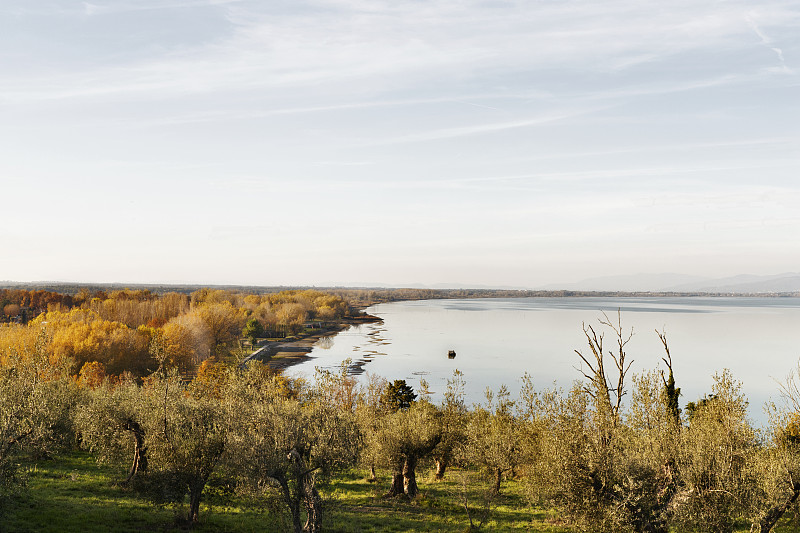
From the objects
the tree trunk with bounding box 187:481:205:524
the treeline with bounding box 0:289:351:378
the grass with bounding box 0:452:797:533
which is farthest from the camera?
the treeline with bounding box 0:289:351:378

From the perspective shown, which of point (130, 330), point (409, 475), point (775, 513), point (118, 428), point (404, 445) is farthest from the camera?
point (130, 330)

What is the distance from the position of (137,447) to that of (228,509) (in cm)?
662

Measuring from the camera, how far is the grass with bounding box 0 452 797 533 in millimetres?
25859

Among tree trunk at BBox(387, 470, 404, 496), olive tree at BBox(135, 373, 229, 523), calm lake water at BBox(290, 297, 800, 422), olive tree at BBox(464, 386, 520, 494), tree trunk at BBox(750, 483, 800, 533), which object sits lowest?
calm lake water at BBox(290, 297, 800, 422)

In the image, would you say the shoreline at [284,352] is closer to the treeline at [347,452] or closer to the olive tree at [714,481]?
the treeline at [347,452]

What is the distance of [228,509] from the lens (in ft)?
105

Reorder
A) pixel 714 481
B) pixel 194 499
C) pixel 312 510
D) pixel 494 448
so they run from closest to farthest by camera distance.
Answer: pixel 312 510
pixel 714 481
pixel 194 499
pixel 494 448

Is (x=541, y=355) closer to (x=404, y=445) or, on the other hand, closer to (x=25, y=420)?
(x=404, y=445)

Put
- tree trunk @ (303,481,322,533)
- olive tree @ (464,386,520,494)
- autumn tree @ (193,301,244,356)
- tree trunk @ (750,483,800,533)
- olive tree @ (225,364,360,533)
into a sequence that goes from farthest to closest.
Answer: autumn tree @ (193,301,244,356)
olive tree @ (464,386,520,494)
tree trunk @ (750,483,800,533)
tree trunk @ (303,481,322,533)
olive tree @ (225,364,360,533)

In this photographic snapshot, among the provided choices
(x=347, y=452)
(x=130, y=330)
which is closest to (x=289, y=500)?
(x=347, y=452)

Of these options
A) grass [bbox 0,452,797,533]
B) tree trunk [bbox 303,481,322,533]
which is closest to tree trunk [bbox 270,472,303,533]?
tree trunk [bbox 303,481,322,533]

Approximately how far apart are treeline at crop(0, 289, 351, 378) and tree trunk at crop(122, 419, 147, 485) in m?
5.60

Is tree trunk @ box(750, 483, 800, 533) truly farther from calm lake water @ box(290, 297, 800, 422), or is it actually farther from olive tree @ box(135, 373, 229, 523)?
calm lake water @ box(290, 297, 800, 422)

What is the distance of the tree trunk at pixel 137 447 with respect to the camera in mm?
30438
